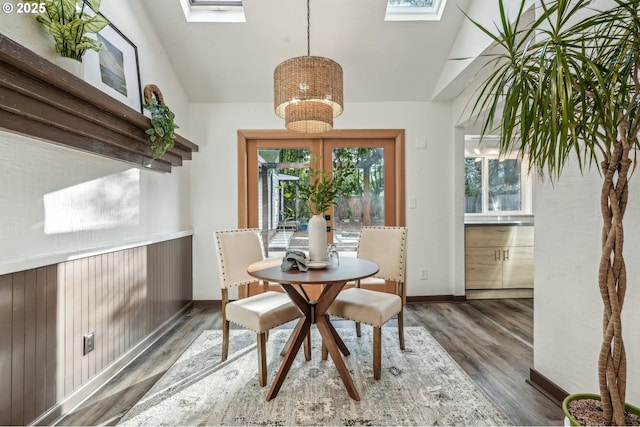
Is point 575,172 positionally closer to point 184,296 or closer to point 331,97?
point 331,97

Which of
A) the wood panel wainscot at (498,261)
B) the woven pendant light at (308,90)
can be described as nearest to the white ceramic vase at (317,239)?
the woven pendant light at (308,90)

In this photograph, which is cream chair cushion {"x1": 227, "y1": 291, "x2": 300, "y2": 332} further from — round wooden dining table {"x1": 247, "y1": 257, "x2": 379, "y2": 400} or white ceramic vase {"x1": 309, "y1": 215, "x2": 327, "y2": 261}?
white ceramic vase {"x1": 309, "y1": 215, "x2": 327, "y2": 261}

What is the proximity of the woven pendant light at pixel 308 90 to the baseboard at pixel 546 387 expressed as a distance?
6.93ft

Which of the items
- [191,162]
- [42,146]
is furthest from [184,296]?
[42,146]

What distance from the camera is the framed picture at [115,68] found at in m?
1.88

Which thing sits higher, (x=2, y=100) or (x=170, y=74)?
(x=170, y=74)

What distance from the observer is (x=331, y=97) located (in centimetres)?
198

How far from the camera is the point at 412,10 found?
2809 mm

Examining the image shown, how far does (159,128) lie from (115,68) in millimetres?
477

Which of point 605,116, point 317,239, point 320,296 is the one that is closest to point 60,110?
point 317,239

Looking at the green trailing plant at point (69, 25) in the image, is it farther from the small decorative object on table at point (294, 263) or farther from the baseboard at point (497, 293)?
the baseboard at point (497, 293)

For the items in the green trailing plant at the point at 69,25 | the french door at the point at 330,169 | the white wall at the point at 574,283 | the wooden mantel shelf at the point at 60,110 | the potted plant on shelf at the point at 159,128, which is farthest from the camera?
the french door at the point at 330,169

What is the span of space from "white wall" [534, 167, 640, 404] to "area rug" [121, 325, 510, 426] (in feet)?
1.56

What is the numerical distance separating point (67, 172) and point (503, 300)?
427 cm
